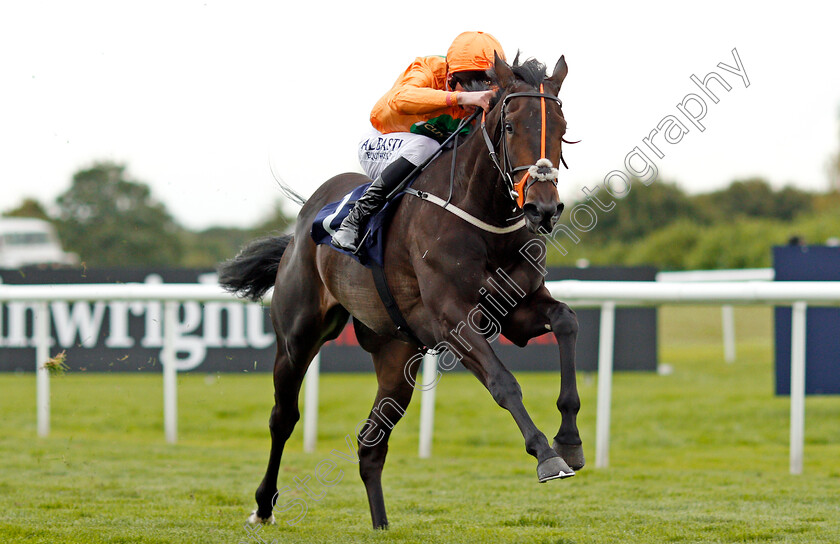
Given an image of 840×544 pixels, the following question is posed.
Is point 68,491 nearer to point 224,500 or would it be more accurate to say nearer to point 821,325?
point 224,500

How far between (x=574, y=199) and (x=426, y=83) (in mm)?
3323

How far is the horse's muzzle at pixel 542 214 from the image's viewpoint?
3000 millimetres

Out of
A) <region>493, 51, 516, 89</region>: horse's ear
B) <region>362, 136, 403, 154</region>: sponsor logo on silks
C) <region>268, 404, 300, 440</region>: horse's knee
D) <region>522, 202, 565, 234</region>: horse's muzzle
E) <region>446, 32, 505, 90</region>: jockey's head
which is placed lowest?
<region>268, 404, 300, 440</region>: horse's knee

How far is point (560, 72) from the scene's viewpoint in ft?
11.2

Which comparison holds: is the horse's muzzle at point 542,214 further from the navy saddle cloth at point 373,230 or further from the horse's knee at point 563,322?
the navy saddle cloth at point 373,230

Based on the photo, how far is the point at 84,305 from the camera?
9336 millimetres

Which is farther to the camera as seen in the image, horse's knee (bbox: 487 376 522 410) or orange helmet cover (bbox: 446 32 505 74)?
orange helmet cover (bbox: 446 32 505 74)

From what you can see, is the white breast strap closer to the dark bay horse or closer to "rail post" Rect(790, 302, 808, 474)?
the dark bay horse

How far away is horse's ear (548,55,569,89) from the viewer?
11.0ft

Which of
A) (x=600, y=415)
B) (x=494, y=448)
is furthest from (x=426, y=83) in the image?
(x=494, y=448)

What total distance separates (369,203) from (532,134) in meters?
0.95

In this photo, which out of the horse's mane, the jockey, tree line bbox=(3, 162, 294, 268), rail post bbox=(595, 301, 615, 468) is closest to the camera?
the horse's mane

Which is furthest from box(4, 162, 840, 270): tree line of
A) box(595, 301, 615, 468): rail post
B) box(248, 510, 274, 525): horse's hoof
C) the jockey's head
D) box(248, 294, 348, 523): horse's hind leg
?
the jockey's head

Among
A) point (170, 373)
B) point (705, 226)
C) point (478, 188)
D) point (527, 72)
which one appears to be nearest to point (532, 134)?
point (527, 72)
